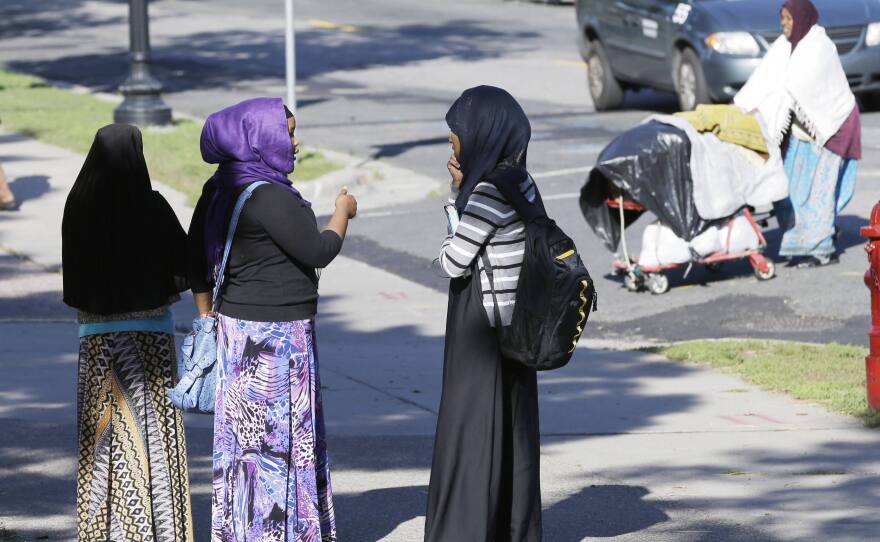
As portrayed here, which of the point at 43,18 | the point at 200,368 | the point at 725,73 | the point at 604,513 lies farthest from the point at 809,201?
the point at 43,18

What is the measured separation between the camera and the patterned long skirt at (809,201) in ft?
36.4

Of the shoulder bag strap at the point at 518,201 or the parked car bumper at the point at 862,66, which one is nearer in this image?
the shoulder bag strap at the point at 518,201

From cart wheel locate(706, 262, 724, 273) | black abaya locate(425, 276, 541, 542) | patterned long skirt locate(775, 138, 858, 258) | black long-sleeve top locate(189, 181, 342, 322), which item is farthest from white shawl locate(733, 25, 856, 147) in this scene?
black long-sleeve top locate(189, 181, 342, 322)

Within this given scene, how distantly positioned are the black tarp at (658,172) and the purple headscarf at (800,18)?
111 cm

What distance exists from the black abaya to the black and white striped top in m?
0.08

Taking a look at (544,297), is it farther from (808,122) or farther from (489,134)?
(808,122)

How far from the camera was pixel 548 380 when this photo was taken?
889cm

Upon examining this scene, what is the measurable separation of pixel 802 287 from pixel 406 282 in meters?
2.82

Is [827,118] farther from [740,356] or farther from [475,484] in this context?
[475,484]

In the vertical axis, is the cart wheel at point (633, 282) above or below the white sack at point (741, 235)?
below

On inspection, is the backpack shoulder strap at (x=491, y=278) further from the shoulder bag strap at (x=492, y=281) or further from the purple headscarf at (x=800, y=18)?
the purple headscarf at (x=800, y=18)

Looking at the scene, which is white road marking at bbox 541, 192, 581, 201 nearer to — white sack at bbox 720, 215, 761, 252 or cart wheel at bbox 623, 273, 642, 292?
cart wheel at bbox 623, 273, 642, 292

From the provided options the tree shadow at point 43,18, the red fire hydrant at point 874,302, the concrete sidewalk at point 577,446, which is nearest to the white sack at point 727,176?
the concrete sidewalk at point 577,446

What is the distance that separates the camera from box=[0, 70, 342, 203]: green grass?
15.1 meters
